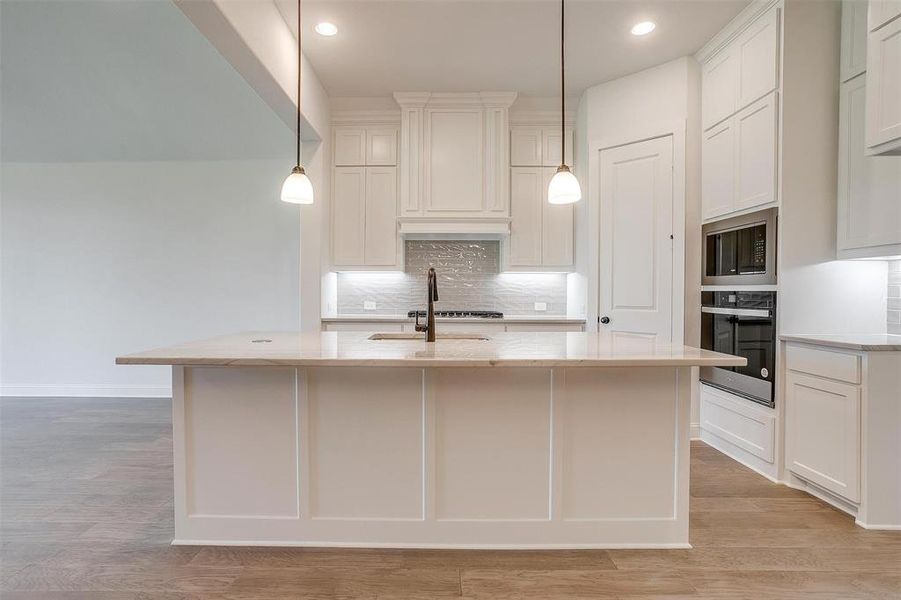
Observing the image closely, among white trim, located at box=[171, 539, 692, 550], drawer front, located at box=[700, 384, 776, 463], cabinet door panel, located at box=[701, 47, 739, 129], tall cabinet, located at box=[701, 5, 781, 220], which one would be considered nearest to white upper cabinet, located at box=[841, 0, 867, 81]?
tall cabinet, located at box=[701, 5, 781, 220]

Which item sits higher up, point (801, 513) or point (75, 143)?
point (75, 143)

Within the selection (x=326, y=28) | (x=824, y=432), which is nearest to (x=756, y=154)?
(x=824, y=432)

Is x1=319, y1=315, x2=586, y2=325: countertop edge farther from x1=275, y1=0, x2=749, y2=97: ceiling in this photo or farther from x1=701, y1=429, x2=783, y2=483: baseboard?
x1=275, y1=0, x2=749, y2=97: ceiling

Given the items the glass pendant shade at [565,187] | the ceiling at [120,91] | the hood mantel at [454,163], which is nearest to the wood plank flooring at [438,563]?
the glass pendant shade at [565,187]

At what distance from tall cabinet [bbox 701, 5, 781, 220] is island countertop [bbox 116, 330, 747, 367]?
1.52m

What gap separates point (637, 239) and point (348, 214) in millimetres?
2518

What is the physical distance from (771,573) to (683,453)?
1.74 feet

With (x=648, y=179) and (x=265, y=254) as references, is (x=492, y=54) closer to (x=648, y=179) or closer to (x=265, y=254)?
(x=648, y=179)

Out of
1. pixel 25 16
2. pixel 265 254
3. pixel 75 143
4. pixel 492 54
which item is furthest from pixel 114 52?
pixel 492 54

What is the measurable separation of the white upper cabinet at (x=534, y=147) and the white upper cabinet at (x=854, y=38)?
200 cm

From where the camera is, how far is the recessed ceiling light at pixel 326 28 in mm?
3042

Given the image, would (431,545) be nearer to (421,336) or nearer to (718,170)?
(421,336)

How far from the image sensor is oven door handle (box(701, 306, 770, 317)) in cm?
275

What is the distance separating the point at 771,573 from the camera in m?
1.82
